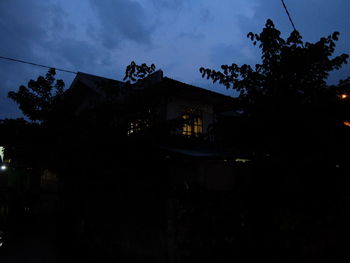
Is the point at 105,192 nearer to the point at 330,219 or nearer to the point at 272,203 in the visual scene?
the point at 272,203

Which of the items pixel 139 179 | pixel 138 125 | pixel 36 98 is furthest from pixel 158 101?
pixel 36 98

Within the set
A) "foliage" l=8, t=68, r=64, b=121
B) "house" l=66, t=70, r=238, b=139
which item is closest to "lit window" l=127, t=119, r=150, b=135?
"house" l=66, t=70, r=238, b=139

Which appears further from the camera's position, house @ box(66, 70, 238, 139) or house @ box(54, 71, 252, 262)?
house @ box(66, 70, 238, 139)

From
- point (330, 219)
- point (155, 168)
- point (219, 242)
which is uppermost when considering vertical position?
point (155, 168)

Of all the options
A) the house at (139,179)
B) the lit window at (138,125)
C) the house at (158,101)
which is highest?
the house at (158,101)

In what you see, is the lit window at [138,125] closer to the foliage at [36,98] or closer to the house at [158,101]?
the house at [158,101]

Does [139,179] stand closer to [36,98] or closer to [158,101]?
[158,101]

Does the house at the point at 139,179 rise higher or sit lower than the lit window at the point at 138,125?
lower

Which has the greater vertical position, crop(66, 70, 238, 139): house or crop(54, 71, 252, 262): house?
crop(66, 70, 238, 139): house

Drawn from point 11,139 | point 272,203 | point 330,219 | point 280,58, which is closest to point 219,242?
point 272,203

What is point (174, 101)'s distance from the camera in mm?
12562

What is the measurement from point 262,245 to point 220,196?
44.6 inches

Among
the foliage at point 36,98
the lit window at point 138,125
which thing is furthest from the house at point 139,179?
the foliage at point 36,98

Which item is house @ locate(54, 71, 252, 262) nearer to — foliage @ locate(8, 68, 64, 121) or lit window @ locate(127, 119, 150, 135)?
lit window @ locate(127, 119, 150, 135)
